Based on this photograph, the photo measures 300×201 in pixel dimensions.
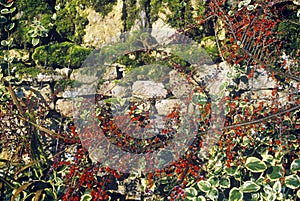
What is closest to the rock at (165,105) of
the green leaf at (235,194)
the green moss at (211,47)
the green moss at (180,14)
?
the green moss at (211,47)

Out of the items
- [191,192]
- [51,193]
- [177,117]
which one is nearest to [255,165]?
[191,192]

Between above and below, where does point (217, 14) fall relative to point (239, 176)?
above

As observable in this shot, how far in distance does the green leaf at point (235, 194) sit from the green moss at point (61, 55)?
1.19 meters

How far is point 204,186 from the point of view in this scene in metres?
2.35

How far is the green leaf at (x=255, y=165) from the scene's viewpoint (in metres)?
2.31

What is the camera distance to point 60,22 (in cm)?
275

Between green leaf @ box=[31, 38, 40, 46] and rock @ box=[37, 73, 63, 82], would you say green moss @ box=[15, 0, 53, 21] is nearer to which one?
green leaf @ box=[31, 38, 40, 46]

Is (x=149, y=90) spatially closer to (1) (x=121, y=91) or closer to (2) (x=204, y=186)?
(1) (x=121, y=91)

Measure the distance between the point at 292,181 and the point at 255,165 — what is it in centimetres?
20

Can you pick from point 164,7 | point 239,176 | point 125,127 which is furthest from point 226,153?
point 164,7

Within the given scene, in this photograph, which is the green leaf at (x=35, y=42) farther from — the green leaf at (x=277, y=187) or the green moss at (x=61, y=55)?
the green leaf at (x=277, y=187)

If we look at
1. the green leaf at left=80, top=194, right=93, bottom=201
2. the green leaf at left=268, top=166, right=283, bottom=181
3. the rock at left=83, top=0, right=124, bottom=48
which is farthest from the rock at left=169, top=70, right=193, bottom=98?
the green leaf at left=80, top=194, right=93, bottom=201

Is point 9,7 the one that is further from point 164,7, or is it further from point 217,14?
point 217,14

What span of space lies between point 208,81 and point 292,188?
774 millimetres
